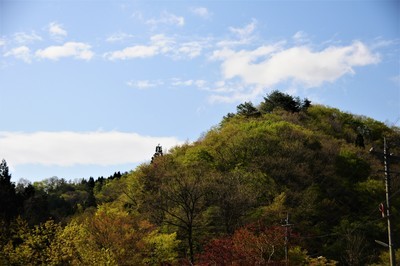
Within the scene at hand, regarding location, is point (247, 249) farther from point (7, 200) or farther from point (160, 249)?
point (7, 200)

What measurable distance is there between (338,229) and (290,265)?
1703 cm

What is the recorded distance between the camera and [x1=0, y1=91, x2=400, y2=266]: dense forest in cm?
3108

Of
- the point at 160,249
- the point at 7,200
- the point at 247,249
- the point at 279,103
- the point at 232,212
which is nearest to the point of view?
the point at 247,249

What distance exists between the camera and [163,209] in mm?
44000

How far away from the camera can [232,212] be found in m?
43.1

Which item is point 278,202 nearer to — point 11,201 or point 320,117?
point 11,201

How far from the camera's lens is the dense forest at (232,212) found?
31078 mm

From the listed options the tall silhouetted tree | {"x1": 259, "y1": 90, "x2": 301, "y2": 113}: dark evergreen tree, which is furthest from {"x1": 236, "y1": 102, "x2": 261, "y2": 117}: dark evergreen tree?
the tall silhouetted tree

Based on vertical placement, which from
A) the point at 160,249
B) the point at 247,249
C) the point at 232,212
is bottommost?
the point at 160,249

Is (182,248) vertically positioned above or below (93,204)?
below

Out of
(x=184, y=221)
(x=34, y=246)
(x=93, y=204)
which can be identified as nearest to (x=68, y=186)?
(x=93, y=204)

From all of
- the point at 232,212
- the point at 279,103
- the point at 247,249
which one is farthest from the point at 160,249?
the point at 279,103

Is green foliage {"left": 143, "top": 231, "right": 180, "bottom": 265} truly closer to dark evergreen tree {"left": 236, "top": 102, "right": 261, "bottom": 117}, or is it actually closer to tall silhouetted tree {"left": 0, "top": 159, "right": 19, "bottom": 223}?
tall silhouetted tree {"left": 0, "top": 159, "right": 19, "bottom": 223}

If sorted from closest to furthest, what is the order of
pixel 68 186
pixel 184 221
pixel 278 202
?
pixel 184 221, pixel 278 202, pixel 68 186
